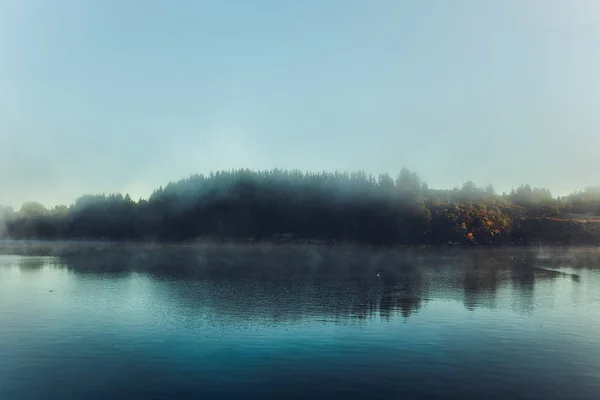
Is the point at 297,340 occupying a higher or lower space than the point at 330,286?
higher

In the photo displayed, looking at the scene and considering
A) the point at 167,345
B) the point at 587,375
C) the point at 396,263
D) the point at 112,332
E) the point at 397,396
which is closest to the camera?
the point at 397,396

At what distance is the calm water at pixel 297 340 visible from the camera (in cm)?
3538

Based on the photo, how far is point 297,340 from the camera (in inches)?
1893

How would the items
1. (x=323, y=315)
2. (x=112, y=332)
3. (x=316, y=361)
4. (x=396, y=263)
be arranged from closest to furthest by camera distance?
(x=316, y=361) → (x=112, y=332) → (x=323, y=315) → (x=396, y=263)

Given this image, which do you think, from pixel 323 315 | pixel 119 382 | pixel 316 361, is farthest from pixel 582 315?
pixel 119 382

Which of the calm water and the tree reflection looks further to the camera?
the tree reflection

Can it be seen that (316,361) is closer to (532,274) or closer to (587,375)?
(587,375)

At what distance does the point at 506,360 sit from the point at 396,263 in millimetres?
104641

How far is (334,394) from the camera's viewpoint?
110 ft

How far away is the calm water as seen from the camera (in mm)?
35375

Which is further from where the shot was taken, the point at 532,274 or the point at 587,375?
the point at 532,274

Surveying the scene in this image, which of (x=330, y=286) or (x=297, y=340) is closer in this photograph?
(x=297, y=340)

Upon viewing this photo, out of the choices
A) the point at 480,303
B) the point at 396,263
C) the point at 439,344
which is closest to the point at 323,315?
the point at 439,344

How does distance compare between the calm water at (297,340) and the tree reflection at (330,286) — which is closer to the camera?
the calm water at (297,340)
